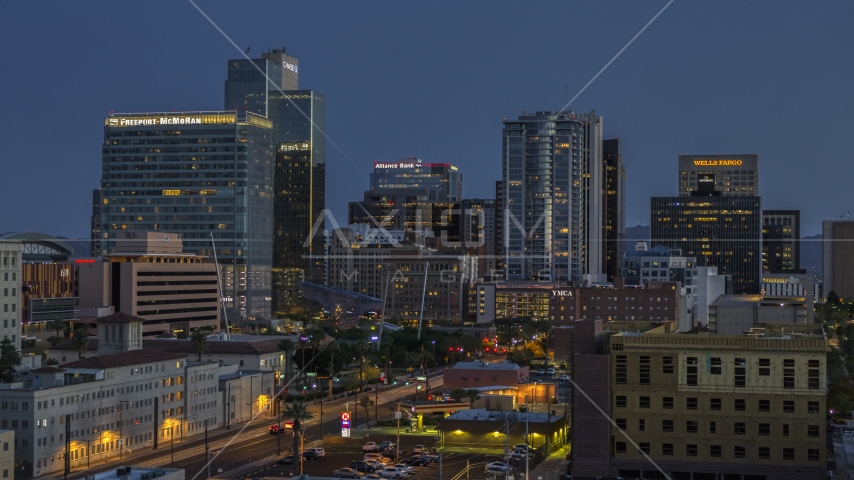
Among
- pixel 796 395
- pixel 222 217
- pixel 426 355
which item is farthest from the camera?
pixel 222 217

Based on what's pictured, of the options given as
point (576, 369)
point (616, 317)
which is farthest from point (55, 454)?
point (616, 317)

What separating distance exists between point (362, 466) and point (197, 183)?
123m

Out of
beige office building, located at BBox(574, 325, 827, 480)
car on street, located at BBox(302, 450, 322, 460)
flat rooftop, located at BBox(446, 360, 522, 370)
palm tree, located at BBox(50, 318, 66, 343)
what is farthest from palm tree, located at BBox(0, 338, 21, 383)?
beige office building, located at BBox(574, 325, 827, 480)

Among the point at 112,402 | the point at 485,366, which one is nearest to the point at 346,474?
the point at 112,402

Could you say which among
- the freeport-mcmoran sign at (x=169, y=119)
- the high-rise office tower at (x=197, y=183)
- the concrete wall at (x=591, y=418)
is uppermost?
the freeport-mcmoran sign at (x=169, y=119)

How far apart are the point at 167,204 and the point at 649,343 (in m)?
134

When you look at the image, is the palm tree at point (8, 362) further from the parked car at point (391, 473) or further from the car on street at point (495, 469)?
the car on street at point (495, 469)

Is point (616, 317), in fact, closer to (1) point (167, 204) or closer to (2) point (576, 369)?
(1) point (167, 204)

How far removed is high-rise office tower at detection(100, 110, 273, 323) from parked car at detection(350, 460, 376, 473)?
117 m

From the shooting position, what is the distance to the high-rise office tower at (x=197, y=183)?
17750 cm

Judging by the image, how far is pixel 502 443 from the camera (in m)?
70.8

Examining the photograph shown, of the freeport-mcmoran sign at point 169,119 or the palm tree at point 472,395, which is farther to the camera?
the freeport-mcmoran sign at point 169,119

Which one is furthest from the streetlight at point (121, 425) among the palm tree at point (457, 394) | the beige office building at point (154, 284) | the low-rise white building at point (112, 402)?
the beige office building at point (154, 284)

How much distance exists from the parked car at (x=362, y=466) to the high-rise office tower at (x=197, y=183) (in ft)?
385
